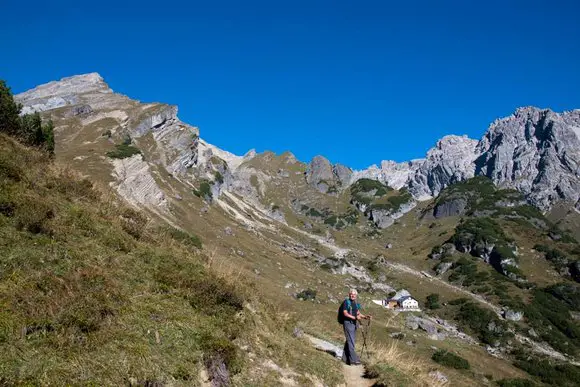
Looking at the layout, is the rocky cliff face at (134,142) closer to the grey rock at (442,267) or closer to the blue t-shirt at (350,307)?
the blue t-shirt at (350,307)

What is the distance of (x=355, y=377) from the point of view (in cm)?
1276

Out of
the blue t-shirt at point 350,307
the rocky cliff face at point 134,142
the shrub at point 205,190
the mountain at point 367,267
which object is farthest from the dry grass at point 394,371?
the shrub at point 205,190

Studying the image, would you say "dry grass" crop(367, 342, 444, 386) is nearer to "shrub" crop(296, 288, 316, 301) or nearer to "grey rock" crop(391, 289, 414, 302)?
"shrub" crop(296, 288, 316, 301)

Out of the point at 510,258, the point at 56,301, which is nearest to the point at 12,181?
the point at 56,301

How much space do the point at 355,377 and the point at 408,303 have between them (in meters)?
120

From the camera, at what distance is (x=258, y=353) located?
10.9 meters

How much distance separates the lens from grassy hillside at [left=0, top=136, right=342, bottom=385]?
7254 mm

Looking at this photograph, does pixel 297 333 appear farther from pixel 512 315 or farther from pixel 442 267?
pixel 442 267

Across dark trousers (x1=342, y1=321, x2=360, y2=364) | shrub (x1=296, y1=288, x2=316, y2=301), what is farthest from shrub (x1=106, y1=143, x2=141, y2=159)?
dark trousers (x1=342, y1=321, x2=360, y2=364)

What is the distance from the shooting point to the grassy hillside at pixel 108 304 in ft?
23.8

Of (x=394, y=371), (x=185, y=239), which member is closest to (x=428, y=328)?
(x=185, y=239)

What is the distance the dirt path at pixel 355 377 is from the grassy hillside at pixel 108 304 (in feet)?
1.41

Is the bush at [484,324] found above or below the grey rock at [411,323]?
above

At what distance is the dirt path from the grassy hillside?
43 cm
